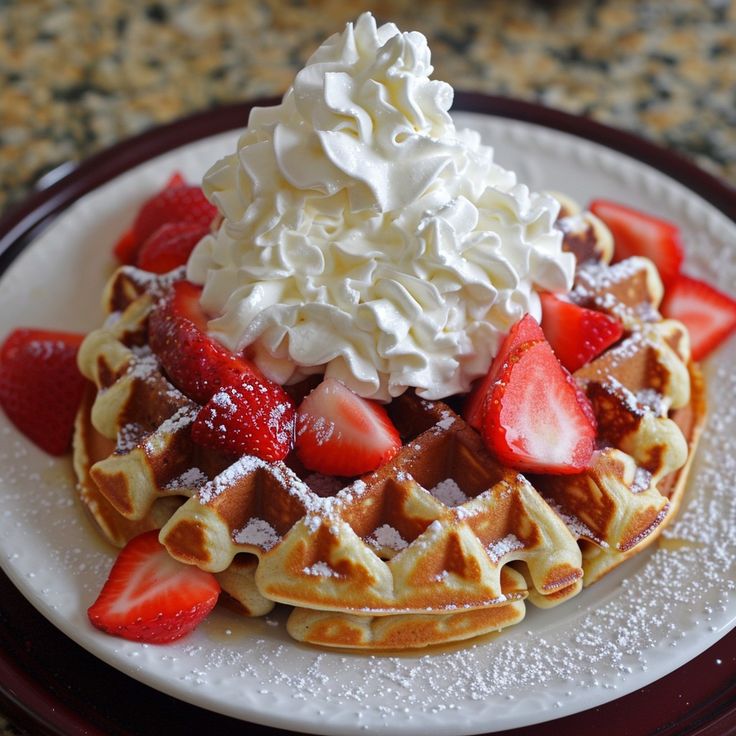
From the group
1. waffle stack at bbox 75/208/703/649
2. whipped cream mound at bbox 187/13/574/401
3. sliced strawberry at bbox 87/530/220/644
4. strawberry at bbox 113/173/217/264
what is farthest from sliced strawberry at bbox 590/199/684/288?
sliced strawberry at bbox 87/530/220/644

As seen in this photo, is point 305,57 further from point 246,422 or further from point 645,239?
point 246,422

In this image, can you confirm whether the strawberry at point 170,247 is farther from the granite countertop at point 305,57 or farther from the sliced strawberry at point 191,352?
the granite countertop at point 305,57

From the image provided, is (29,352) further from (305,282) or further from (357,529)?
(357,529)

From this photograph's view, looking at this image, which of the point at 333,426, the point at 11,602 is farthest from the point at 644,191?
the point at 11,602

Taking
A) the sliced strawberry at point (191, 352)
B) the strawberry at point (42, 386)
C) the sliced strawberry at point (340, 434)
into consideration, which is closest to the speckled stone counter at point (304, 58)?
the strawberry at point (42, 386)

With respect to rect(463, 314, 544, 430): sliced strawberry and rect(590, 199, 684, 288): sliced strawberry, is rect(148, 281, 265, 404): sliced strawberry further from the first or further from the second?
rect(590, 199, 684, 288): sliced strawberry

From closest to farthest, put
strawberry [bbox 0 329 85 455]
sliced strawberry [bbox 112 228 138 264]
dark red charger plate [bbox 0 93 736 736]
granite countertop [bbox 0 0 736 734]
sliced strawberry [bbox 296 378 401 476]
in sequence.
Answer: dark red charger plate [bbox 0 93 736 736] → sliced strawberry [bbox 296 378 401 476] → strawberry [bbox 0 329 85 455] → sliced strawberry [bbox 112 228 138 264] → granite countertop [bbox 0 0 736 734]
